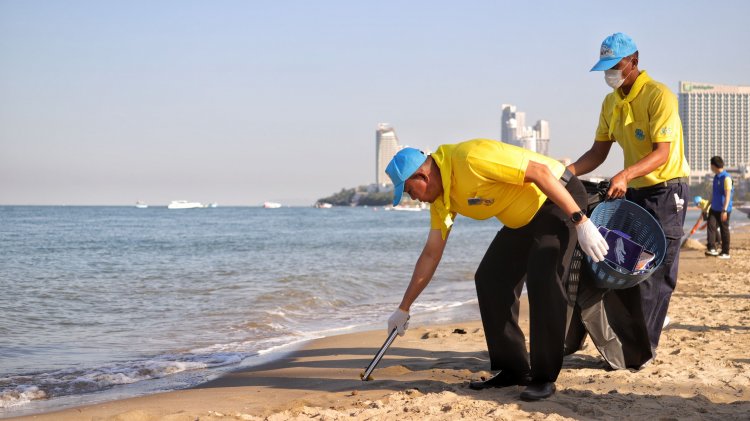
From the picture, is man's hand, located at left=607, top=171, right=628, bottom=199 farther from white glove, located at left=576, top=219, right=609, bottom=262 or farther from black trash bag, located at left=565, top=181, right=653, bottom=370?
white glove, located at left=576, top=219, right=609, bottom=262

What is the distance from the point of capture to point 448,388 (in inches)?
178

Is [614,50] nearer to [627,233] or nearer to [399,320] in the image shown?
[627,233]

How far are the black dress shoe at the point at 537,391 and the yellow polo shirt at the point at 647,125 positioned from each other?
1448 mm

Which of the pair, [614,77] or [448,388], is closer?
[448,388]

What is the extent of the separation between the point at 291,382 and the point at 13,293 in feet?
25.7

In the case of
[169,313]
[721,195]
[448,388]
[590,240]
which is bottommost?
[169,313]

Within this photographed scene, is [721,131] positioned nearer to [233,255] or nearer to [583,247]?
[233,255]

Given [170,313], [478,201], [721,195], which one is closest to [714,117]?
[721,195]

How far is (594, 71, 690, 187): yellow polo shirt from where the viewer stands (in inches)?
183

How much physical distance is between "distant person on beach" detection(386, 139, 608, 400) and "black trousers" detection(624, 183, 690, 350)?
764mm

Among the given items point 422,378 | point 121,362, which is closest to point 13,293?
point 121,362

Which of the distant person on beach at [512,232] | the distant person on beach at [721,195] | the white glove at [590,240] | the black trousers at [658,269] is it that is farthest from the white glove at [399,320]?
the distant person on beach at [721,195]

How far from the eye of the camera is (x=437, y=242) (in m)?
4.26

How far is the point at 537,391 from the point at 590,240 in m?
0.84
